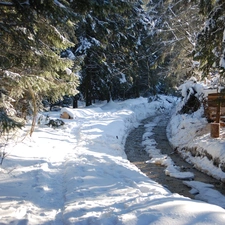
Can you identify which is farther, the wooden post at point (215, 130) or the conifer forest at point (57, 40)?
the wooden post at point (215, 130)

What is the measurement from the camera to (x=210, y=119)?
11.5 m

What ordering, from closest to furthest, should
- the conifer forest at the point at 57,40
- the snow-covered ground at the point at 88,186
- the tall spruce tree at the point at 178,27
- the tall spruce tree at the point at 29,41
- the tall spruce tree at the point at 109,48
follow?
the snow-covered ground at the point at 88,186 < the tall spruce tree at the point at 29,41 < the conifer forest at the point at 57,40 < the tall spruce tree at the point at 178,27 < the tall spruce tree at the point at 109,48

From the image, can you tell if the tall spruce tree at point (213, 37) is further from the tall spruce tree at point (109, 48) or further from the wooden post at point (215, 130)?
the tall spruce tree at point (109, 48)


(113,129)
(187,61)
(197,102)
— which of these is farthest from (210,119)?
(187,61)

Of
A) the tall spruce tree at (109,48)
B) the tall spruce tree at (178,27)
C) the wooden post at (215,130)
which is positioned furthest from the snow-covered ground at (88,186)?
the tall spruce tree at (109,48)

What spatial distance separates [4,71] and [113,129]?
834cm

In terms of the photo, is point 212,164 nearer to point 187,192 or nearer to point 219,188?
point 219,188

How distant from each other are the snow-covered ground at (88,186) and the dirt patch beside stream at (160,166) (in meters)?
0.34

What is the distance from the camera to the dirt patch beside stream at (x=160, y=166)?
7.07m

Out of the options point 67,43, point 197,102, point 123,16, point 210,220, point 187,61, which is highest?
point 123,16

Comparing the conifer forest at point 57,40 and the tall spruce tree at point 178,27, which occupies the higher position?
the tall spruce tree at point 178,27

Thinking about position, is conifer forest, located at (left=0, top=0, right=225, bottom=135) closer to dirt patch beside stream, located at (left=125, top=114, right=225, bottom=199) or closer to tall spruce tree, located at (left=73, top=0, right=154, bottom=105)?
tall spruce tree, located at (left=73, top=0, right=154, bottom=105)

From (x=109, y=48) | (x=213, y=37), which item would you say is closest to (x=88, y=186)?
(x=213, y=37)

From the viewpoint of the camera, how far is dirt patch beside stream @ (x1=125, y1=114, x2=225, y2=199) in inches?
278
